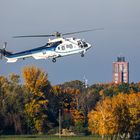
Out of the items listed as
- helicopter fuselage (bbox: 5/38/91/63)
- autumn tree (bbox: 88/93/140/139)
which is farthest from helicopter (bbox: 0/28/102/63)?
autumn tree (bbox: 88/93/140/139)

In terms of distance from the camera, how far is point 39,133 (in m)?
145

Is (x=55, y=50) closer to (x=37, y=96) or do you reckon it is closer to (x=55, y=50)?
(x=55, y=50)

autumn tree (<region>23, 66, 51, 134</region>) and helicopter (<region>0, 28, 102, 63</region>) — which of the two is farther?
autumn tree (<region>23, 66, 51, 134</region>)

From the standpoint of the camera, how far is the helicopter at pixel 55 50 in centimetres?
5391

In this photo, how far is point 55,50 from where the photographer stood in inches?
2157

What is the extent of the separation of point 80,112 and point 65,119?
10.2m

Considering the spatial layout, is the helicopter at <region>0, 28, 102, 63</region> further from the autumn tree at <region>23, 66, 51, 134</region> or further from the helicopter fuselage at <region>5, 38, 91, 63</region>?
the autumn tree at <region>23, 66, 51, 134</region>

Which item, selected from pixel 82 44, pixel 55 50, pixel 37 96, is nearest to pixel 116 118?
pixel 37 96

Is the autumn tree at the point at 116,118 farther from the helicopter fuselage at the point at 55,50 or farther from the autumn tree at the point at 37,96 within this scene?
the helicopter fuselage at the point at 55,50

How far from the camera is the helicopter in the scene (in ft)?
177

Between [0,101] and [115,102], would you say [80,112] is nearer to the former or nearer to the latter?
[0,101]

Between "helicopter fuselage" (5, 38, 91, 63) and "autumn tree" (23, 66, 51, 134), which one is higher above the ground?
"autumn tree" (23, 66, 51, 134)

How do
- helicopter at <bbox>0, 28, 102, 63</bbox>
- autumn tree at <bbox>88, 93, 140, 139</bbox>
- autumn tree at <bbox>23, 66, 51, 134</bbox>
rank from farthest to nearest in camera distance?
autumn tree at <bbox>23, 66, 51, 134</bbox> < autumn tree at <bbox>88, 93, 140, 139</bbox> < helicopter at <bbox>0, 28, 102, 63</bbox>

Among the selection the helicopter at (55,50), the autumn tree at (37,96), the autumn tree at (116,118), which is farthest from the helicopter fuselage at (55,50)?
the autumn tree at (37,96)
